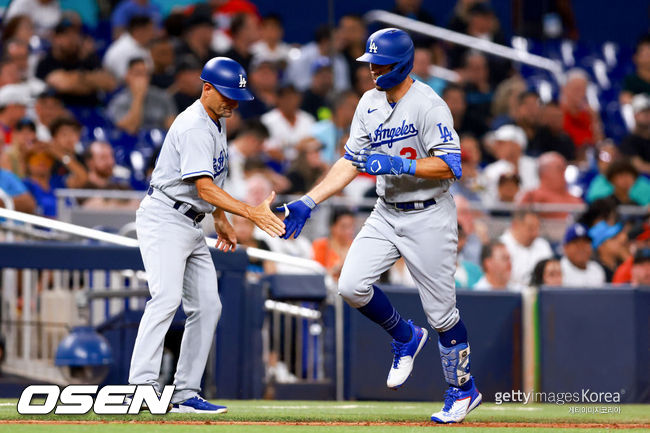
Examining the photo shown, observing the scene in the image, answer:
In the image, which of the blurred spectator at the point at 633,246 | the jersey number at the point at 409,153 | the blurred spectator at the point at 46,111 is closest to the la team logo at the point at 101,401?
the jersey number at the point at 409,153

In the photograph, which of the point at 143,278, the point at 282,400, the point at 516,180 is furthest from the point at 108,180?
the point at 516,180

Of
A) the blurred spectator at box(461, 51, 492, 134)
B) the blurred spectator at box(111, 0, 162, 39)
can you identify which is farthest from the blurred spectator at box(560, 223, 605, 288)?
the blurred spectator at box(111, 0, 162, 39)

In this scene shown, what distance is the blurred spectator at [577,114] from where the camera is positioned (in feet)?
41.8

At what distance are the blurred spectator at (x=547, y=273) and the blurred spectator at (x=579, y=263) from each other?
0.38m

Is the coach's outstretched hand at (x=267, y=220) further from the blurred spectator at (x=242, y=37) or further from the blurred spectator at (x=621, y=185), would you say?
the blurred spectator at (x=242, y=37)

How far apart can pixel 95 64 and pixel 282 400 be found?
509 centimetres

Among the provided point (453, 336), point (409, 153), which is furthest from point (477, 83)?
point (453, 336)

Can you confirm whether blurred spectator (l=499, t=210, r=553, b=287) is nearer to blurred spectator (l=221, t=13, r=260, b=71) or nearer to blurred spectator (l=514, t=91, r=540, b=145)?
blurred spectator (l=514, t=91, r=540, b=145)

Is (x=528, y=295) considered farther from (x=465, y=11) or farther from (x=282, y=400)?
(x=465, y=11)

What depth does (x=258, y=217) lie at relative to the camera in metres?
5.32

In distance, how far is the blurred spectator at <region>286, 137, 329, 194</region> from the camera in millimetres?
10305

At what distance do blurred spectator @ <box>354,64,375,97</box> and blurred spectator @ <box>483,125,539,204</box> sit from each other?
1.50 meters

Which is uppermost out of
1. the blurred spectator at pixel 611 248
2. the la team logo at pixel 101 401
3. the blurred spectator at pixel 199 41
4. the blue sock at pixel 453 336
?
the blurred spectator at pixel 199 41

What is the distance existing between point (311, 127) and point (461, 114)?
176 centimetres
